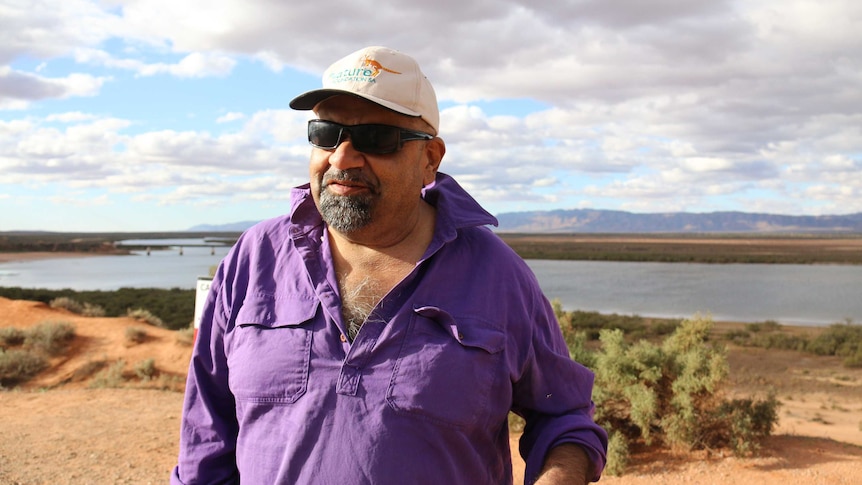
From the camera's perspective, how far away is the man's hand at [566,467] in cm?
Result: 184

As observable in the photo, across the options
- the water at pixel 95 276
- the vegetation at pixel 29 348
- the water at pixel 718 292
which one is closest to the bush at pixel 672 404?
the vegetation at pixel 29 348

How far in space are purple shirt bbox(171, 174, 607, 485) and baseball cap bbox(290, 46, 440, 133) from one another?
0.33m

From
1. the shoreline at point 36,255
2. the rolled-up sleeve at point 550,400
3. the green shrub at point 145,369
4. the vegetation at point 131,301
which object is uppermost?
the rolled-up sleeve at point 550,400

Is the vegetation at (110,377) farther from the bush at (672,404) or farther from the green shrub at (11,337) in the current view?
the bush at (672,404)

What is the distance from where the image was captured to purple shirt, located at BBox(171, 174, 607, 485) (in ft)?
5.73

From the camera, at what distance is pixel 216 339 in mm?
2021

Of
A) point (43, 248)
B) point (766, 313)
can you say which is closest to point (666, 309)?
point (766, 313)

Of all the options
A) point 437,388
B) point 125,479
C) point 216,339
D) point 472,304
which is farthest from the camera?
point 125,479

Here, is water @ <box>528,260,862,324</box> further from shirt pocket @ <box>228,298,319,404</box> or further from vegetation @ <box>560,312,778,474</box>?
shirt pocket @ <box>228,298,319,404</box>

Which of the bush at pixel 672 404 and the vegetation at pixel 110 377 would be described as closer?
Answer: the bush at pixel 672 404

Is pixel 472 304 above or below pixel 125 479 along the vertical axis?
above

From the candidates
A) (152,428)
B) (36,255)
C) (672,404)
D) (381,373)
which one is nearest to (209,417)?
(381,373)

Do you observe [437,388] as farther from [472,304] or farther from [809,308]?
[809,308]

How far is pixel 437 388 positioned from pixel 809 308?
1242 inches
